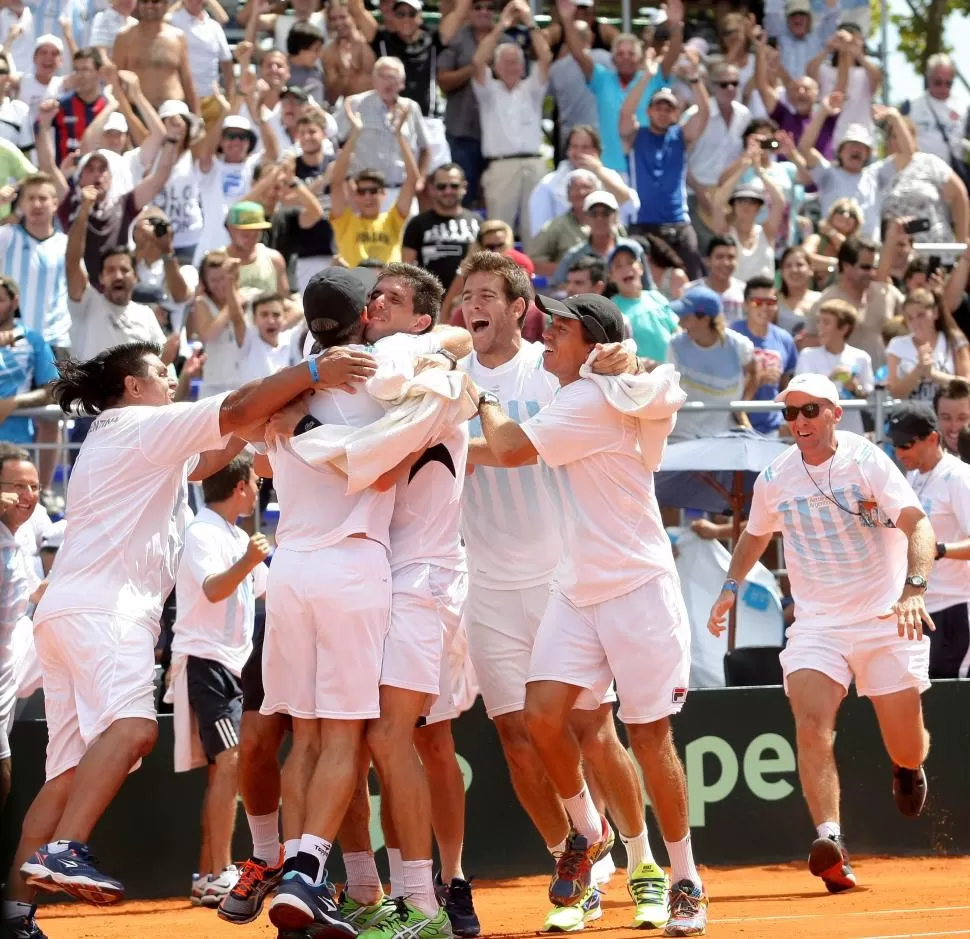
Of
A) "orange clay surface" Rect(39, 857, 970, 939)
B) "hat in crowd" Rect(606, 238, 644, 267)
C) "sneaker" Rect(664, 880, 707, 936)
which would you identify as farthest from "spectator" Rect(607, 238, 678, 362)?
"sneaker" Rect(664, 880, 707, 936)

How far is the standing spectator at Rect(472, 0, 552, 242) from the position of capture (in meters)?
15.2

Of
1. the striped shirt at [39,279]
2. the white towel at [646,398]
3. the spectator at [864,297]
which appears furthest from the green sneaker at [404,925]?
the spectator at [864,297]

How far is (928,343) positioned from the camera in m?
12.9

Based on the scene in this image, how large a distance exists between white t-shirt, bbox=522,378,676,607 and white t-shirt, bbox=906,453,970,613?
322 cm

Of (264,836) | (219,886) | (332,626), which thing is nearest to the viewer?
(332,626)

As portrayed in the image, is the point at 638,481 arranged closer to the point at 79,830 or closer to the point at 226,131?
the point at 79,830

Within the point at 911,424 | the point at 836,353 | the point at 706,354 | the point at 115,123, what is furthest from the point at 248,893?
the point at 115,123

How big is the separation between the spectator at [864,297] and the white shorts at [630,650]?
23.9ft

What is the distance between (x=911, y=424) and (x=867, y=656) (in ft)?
6.11

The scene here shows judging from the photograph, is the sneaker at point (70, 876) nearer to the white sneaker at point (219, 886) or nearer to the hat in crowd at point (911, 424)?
the white sneaker at point (219, 886)

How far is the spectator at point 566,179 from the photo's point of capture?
1418 centimetres

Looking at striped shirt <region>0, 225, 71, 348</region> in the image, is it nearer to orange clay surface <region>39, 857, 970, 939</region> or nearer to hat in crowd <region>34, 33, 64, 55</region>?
hat in crowd <region>34, 33, 64, 55</region>

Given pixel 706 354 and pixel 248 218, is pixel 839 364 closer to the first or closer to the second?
pixel 706 354

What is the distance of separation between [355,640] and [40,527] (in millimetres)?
4309
